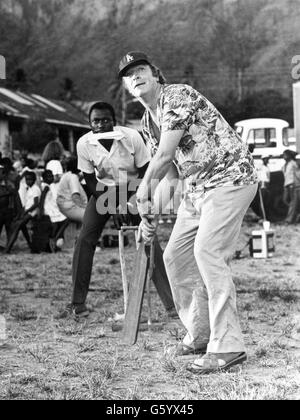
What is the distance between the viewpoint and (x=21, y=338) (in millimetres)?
5062

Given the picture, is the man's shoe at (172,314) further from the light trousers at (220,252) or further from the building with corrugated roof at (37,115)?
the building with corrugated roof at (37,115)

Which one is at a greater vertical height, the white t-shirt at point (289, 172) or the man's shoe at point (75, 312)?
the white t-shirt at point (289, 172)

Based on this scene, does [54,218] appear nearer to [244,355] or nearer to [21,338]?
[21,338]

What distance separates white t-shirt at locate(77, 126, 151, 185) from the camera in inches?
224

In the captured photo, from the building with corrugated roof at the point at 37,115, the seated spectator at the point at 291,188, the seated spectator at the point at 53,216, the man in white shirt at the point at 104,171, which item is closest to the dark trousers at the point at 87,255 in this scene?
the man in white shirt at the point at 104,171

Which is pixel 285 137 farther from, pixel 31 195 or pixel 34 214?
pixel 34 214

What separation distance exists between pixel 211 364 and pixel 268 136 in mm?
14821

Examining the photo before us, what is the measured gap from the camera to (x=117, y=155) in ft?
Answer: 18.7

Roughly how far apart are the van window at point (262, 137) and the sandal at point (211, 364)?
14.4 metres

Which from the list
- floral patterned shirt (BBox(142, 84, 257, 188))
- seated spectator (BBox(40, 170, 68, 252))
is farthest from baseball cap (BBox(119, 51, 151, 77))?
seated spectator (BBox(40, 170, 68, 252))

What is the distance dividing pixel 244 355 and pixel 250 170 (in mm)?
910

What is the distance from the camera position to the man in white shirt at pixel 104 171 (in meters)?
5.69

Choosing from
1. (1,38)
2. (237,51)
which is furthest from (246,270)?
(237,51)
